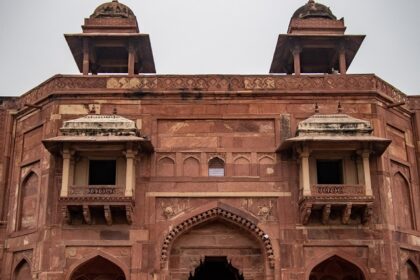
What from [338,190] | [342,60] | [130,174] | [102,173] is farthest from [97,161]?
[342,60]

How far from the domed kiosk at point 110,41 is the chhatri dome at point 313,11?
14.0 ft

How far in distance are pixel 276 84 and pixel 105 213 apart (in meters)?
5.25

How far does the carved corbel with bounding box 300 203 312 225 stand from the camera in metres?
14.4

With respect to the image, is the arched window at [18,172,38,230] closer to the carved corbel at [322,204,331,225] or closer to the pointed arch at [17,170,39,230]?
the pointed arch at [17,170,39,230]

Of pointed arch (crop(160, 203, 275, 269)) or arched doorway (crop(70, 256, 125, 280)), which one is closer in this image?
pointed arch (crop(160, 203, 275, 269))

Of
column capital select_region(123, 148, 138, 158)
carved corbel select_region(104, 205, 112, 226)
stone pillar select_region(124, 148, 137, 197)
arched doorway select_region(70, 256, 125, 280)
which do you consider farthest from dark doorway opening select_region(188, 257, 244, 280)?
column capital select_region(123, 148, 138, 158)

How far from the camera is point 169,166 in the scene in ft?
50.4

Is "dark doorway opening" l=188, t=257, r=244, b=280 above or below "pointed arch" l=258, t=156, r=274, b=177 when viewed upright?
below

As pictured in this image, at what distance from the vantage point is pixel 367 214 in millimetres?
14641

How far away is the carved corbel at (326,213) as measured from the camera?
14.4m

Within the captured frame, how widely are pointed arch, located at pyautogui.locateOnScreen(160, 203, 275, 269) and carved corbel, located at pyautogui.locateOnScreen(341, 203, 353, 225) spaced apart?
1762 millimetres

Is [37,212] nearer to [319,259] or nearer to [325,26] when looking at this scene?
[319,259]

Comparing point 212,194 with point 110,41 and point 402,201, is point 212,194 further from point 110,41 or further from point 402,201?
point 110,41

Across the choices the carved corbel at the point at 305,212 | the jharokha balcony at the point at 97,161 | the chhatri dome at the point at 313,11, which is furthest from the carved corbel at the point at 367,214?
the chhatri dome at the point at 313,11
